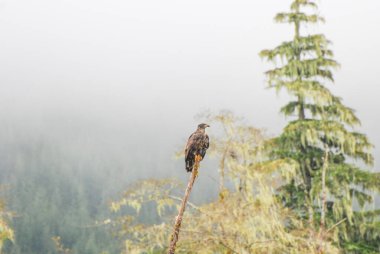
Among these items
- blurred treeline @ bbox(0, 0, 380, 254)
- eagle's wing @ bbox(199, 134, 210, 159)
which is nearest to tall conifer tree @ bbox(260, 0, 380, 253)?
blurred treeline @ bbox(0, 0, 380, 254)

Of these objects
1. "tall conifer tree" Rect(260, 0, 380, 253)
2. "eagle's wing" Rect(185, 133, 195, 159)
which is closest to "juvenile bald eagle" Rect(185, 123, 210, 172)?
"eagle's wing" Rect(185, 133, 195, 159)

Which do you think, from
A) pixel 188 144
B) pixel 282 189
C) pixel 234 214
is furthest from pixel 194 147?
pixel 282 189

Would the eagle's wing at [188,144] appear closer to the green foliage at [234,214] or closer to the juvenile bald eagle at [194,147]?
the juvenile bald eagle at [194,147]

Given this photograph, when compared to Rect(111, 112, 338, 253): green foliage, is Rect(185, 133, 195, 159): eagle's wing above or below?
above

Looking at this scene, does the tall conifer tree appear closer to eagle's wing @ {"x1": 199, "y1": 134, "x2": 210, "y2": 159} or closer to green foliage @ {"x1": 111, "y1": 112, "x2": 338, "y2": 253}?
green foliage @ {"x1": 111, "y1": 112, "x2": 338, "y2": 253}

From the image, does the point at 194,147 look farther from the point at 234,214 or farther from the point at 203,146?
the point at 234,214

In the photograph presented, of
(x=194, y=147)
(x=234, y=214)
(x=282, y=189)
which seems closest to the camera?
(x=194, y=147)

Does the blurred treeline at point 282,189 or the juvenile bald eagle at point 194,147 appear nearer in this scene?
the juvenile bald eagle at point 194,147

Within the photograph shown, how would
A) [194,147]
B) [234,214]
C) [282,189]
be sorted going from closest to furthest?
[194,147] < [234,214] < [282,189]

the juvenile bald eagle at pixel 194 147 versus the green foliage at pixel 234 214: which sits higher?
the juvenile bald eagle at pixel 194 147

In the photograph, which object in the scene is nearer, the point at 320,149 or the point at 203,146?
the point at 203,146

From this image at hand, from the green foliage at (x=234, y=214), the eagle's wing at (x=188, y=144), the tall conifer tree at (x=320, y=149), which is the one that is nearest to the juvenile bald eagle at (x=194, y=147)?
the eagle's wing at (x=188, y=144)

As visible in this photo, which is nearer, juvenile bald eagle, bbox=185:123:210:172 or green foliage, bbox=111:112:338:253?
juvenile bald eagle, bbox=185:123:210:172

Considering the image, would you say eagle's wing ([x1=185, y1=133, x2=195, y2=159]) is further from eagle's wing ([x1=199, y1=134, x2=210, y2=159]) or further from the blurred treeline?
the blurred treeline
